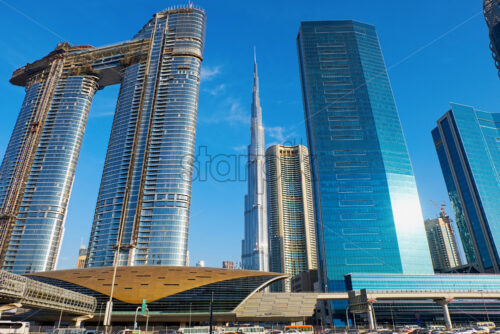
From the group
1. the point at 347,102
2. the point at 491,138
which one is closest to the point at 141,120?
the point at 347,102

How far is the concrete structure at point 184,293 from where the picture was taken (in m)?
93.2

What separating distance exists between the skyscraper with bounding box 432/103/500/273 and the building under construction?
152 m

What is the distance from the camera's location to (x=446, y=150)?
199375 mm

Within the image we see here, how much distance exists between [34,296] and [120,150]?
10955cm

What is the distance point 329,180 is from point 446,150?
3905 inches

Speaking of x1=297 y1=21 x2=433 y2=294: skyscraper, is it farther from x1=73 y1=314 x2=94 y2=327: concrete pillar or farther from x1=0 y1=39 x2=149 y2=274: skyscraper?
x1=0 y1=39 x2=149 y2=274: skyscraper

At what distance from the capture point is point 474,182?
17812 cm

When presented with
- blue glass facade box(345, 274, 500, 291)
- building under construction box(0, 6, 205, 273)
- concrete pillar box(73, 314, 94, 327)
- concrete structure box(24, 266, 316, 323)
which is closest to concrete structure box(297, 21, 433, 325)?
blue glass facade box(345, 274, 500, 291)

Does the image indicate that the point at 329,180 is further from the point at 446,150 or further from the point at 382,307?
the point at 446,150

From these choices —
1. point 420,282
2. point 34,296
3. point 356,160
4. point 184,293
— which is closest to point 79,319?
point 184,293

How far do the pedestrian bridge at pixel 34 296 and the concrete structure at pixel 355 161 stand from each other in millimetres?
90557

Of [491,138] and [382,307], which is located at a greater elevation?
[491,138]

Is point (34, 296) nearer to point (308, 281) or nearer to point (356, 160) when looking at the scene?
point (356, 160)

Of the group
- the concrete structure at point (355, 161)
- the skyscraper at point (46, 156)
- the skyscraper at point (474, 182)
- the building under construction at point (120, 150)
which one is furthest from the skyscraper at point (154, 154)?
the skyscraper at point (474, 182)
